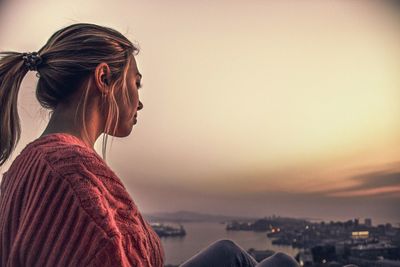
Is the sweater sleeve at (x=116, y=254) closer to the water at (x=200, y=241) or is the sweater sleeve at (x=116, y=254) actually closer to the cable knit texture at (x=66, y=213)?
the cable knit texture at (x=66, y=213)

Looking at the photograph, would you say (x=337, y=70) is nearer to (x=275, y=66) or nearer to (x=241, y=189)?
(x=275, y=66)

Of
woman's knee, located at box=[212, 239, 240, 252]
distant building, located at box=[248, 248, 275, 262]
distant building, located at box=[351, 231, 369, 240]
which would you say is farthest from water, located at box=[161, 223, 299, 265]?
woman's knee, located at box=[212, 239, 240, 252]

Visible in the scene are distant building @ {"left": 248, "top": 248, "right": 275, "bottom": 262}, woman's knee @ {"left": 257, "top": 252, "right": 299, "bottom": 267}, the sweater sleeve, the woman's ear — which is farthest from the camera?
distant building @ {"left": 248, "top": 248, "right": 275, "bottom": 262}

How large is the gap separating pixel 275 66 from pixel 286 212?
55 cm

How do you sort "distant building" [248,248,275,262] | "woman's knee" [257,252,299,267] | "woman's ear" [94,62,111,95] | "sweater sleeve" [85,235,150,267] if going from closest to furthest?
"sweater sleeve" [85,235,150,267] < "woman's ear" [94,62,111,95] < "woman's knee" [257,252,299,267] < "distant building" [248,248,275,262]

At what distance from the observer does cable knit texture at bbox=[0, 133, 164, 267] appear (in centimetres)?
54

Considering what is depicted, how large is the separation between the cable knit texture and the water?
1.15 meters

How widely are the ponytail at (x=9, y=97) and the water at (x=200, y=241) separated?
3.57 feet

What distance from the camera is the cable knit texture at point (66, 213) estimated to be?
54 centimetres

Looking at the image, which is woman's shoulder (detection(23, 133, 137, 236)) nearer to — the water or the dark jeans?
the dark jeans

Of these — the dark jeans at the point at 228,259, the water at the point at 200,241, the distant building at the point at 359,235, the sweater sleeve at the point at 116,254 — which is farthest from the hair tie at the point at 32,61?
the distant building at the point at 359,235

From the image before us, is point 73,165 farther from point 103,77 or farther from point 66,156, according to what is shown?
point 103,77

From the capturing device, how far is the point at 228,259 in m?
1.05

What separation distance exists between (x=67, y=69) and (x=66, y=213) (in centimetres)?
22
